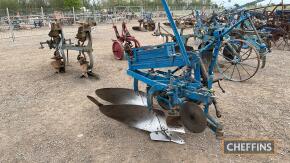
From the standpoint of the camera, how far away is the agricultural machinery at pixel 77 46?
5320mm

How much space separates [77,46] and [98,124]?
254 centimetres

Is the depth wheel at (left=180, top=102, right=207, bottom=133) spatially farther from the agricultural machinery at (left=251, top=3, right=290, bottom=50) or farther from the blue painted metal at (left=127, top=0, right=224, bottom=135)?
the agricultural machinery at (left=251, top=3, right=290, bottom=50)

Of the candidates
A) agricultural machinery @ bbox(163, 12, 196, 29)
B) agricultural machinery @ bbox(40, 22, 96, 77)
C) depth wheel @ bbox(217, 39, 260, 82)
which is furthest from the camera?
agricultural machinery @ bbox(163, 12, 196, 29)

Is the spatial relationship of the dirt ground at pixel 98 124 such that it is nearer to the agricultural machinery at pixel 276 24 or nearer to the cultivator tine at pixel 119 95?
the cultivator tine at pixel 119 95

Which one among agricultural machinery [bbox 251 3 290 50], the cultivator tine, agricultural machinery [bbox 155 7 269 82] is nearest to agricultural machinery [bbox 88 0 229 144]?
the cultivator tine

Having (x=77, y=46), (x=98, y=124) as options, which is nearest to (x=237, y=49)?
(x=77, y=46)

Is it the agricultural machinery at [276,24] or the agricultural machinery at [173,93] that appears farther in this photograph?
the agricultural machinery at [276,24]

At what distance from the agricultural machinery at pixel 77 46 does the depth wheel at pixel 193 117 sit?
10.5 ft

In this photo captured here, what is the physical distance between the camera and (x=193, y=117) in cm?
259

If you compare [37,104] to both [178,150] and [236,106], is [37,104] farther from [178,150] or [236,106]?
[236,106]

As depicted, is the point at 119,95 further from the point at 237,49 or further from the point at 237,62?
the point at 237,49

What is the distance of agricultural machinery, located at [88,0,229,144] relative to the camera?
278cm

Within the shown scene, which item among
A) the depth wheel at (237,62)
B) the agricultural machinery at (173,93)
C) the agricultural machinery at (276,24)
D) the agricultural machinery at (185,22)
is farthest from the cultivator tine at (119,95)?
the agricultural machinery at (185,22)

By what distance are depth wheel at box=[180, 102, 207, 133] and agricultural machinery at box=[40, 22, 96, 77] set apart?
10.5ft
